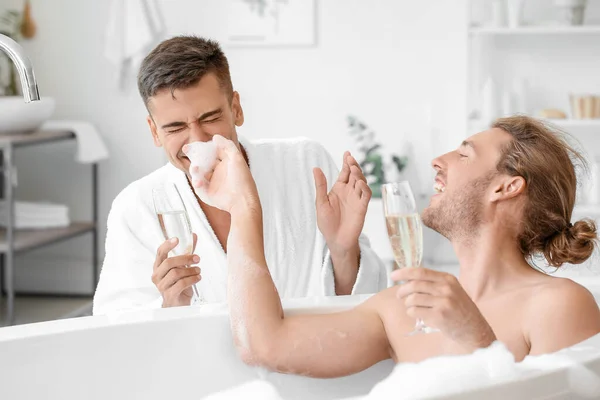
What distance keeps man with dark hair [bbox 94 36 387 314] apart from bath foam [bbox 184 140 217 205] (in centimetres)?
10

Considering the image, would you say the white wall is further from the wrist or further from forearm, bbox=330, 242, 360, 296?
the wrist

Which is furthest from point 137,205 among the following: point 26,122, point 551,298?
point 26,122

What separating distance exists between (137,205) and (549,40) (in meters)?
2.70

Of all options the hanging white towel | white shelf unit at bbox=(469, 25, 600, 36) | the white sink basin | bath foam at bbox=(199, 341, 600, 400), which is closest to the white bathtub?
bath foam at bbox=(199, 341, 600, 400)

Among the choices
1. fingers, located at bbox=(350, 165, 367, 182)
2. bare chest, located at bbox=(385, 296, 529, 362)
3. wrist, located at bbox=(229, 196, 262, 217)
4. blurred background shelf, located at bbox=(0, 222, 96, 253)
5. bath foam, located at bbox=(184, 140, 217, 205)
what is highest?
bath foam, located at bbox=(184, 140, 217, 205)

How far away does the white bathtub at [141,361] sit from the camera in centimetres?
165

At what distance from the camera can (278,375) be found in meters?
1.71

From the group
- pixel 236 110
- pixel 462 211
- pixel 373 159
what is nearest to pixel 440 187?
pixel 462 211

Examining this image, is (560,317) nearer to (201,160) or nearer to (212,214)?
(201,160)

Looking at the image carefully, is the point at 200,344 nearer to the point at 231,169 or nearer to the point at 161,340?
the point at 161,340

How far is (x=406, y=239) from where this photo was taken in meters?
1.42

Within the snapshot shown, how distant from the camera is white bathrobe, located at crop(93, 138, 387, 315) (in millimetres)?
2121

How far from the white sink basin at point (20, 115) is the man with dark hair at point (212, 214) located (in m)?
1.91

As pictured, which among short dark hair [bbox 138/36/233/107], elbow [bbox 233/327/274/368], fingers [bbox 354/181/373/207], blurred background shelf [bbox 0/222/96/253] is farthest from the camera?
blurred background shelf [bbox 0/222/96/253]
